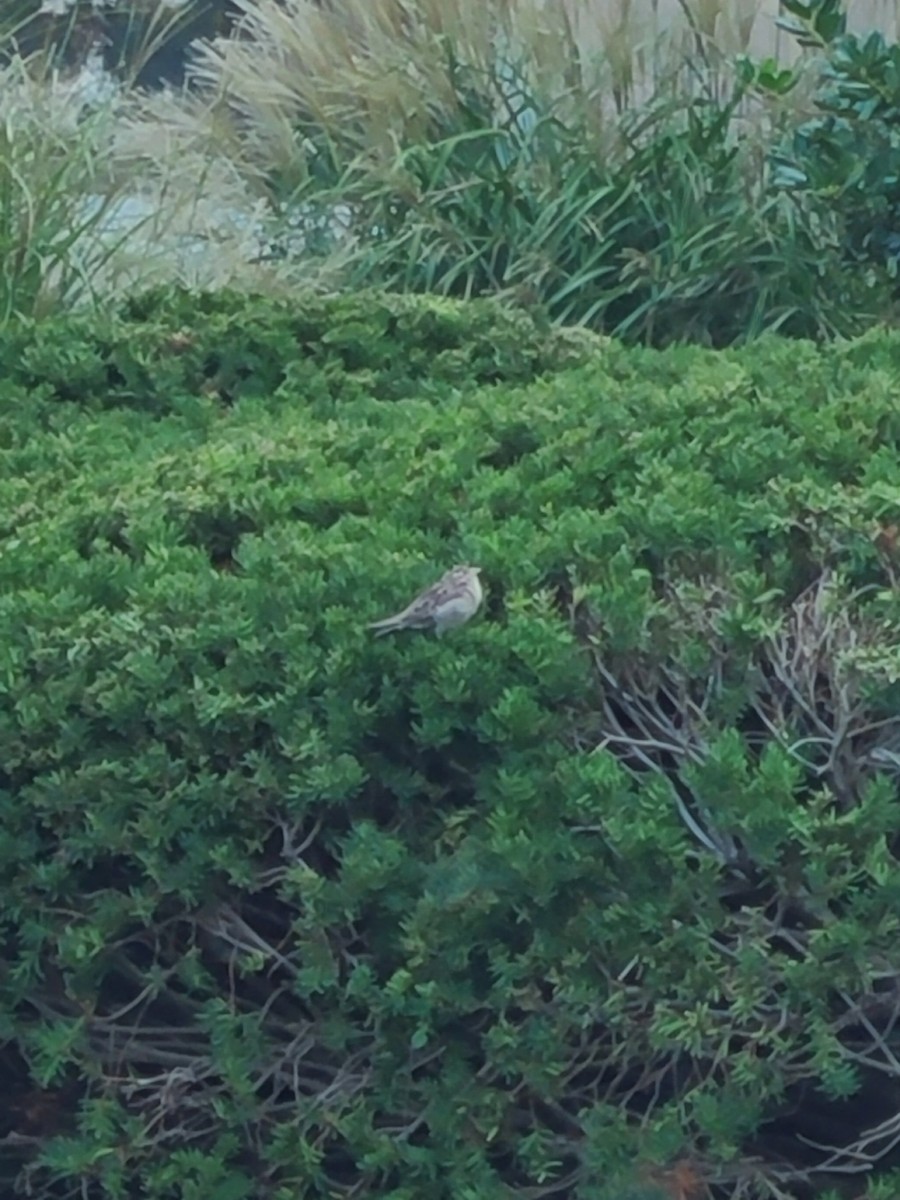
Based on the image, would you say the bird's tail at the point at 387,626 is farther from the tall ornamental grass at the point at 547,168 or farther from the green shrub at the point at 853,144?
the green shrub at the point at 853,144

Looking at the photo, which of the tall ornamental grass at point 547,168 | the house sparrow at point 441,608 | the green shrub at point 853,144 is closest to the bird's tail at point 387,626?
the house sparrow at point 441,608

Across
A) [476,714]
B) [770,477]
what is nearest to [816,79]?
[770,477]

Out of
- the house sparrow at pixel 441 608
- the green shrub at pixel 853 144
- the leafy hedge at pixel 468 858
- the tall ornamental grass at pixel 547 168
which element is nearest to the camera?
the leafy hedge at pixel 468 858

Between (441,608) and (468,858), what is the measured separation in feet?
1.14

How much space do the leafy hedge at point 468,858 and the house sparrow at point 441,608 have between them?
0.09ft

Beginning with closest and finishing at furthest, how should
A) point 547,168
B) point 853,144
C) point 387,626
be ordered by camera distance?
point 387,626 < point 853,144 < point 547,168

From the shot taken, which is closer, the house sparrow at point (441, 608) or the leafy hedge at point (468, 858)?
the leafy hedge at point (468, 858)

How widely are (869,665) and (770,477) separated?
0.64 m

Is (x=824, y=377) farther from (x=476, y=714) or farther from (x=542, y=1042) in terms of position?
(x=542, y=1042)

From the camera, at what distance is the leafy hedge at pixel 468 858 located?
2410 millimetres

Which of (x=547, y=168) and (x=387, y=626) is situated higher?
(x=387, y=626)

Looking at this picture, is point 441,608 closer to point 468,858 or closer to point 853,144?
point 468,858

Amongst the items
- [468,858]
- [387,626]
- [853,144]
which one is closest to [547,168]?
[853,144]

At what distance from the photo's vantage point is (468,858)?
98.2 inches
